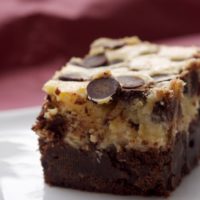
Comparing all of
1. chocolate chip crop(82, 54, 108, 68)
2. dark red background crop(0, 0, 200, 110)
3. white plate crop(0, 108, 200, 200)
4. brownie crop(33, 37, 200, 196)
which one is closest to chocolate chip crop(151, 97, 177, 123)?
brownie crop(33, 37, 200, 196)

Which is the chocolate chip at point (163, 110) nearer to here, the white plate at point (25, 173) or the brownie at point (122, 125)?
the brownie at point (122, 125)

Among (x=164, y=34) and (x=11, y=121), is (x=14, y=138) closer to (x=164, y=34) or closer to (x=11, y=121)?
(x=11, y=121)

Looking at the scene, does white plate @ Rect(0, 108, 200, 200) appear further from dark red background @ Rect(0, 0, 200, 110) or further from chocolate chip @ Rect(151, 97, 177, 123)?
dark red background @ Rect(0, 0, 200, 110)

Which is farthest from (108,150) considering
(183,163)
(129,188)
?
(183,163)

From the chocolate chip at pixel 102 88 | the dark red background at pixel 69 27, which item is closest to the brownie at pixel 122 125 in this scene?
the chocolate chip at pixel 102 88

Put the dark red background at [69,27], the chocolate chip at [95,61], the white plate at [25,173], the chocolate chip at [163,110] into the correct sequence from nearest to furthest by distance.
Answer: the chocolate chip at [163,110]
the white plate at [25,173]
the chocolate chip at [95,61]
the dark red background at [69,27]

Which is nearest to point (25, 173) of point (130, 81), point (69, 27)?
point (130, 81)
